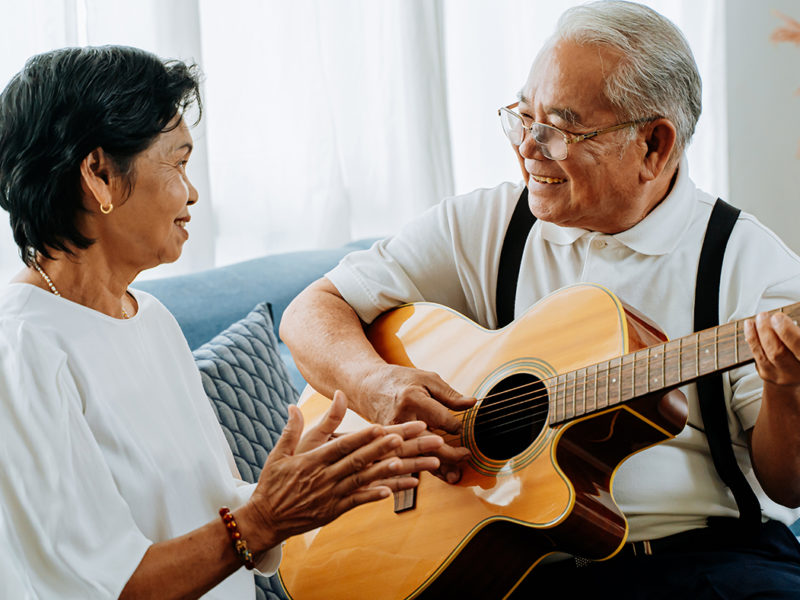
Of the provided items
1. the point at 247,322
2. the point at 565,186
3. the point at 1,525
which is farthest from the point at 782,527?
the point at 1,525

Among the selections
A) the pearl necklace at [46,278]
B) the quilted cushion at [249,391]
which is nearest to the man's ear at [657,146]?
the quilted cushion at [249,391]

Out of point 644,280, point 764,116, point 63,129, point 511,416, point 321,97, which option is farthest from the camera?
point 764,116

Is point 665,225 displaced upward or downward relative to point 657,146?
downward

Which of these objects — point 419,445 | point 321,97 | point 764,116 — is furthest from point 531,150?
point 764,116

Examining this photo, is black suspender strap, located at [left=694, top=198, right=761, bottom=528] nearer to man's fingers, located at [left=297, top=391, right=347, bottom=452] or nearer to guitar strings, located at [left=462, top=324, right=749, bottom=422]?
guitar strings, located at [left=462, top=324, right=749, bottom=422]

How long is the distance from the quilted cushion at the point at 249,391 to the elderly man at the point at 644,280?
5.4 inches

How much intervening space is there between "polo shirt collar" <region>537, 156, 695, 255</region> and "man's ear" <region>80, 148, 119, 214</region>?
34.6 inches

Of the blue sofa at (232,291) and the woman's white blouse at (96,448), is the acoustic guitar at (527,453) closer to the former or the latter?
the woman's white blouse at (96,448)

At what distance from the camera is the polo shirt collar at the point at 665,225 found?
1.51 meters

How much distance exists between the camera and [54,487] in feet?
3.40

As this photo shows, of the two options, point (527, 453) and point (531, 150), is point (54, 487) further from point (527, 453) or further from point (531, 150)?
point (531, 150)

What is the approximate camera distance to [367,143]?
300 cm

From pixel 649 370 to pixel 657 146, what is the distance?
51cm

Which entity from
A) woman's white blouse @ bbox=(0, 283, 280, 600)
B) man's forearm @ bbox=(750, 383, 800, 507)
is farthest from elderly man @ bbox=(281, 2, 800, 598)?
woman's white blouse @ bbox=(0, 283, 280, 600)
